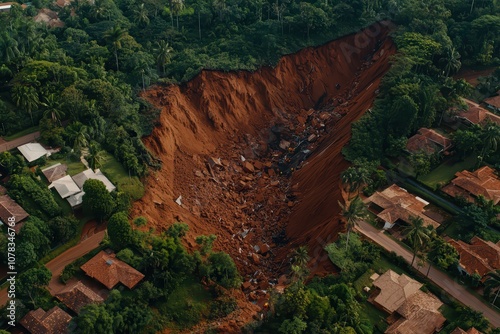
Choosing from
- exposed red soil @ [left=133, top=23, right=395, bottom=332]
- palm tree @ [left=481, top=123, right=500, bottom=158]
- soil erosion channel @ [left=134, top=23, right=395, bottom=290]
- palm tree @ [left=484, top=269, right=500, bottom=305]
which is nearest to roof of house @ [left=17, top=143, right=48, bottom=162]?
exposed red soil @ [left=133, top=23, right=395, bottom=332]

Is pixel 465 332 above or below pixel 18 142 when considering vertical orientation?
below

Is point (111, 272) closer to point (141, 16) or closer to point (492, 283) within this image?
point (492, 283)

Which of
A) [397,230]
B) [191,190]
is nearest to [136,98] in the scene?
[191,190]

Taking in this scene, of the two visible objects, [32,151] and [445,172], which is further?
[445,172]

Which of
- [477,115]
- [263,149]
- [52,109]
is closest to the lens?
[52,109]

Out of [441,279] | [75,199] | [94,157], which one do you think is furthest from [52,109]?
[441,279]

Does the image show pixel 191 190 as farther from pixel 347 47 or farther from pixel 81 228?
pixel 347 47

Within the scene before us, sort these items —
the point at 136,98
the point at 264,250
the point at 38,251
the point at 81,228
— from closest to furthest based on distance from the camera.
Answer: the point at 38,251, the point at 81,228, the point at 264,250, the point at 136,98
